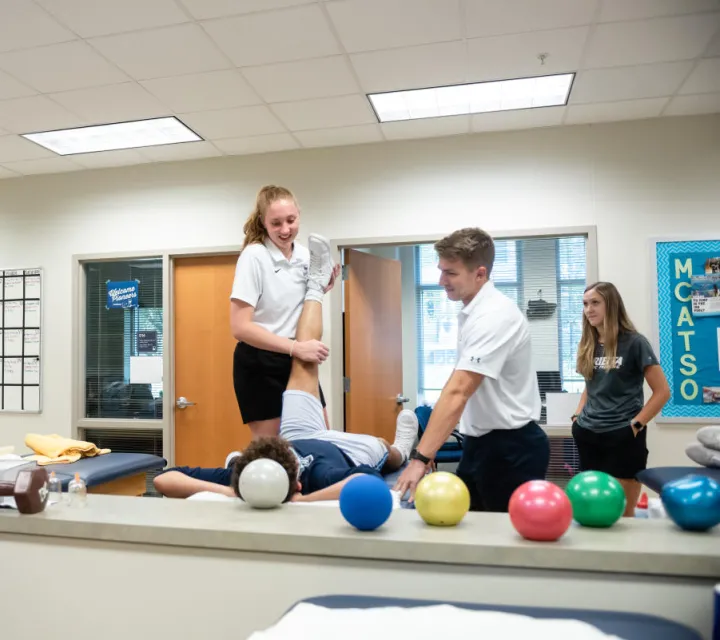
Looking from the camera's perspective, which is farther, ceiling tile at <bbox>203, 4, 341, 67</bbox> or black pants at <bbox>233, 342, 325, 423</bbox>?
ceiling tile at <bbox>203, 4, 341, 67</bbox>

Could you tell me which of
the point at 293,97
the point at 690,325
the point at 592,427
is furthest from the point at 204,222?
the point at 690,325

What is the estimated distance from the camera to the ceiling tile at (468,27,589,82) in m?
2.82

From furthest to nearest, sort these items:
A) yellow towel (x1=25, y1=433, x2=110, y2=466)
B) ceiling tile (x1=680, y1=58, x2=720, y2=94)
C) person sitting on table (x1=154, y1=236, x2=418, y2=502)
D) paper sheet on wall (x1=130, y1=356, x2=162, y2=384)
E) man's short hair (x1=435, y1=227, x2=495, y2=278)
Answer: paper sheet on wall (x1=130, y1=356, x2=162, y2=384) → yellow towel (x1=25, y1=433, x2=110, y2=466) → ceiling tile (x1=680, y1=58, x2=720, y2=94) → person sitting on table (x1=154, y1=236, x2=418, y2=502) → man's short hair (x1=435, y1=227, x2=495, y2=278)

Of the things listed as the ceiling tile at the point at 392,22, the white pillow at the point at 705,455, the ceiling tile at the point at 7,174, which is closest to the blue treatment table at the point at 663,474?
the white pillow at the point at 705,455

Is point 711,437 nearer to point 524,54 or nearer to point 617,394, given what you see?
point 617,394

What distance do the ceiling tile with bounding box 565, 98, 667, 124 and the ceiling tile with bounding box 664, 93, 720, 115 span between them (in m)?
0.07

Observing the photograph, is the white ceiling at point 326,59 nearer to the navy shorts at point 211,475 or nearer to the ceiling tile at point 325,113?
the ceiling tile at point 325,113

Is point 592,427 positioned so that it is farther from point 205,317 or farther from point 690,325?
point 205,317

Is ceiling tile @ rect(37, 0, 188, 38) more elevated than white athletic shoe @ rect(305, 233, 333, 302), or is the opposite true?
ceiling tile @ rect(37, 0, 188, 38)

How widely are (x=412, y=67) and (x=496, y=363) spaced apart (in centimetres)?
195

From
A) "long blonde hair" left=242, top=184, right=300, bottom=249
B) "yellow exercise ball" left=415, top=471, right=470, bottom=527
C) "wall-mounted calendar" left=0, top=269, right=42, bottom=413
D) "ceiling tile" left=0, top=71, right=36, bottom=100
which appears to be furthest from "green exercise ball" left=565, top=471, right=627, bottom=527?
"wall-mounted calendar" left=0, top=269, right=42, bottom=413

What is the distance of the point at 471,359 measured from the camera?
1741 mm

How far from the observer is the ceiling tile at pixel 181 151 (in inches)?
165

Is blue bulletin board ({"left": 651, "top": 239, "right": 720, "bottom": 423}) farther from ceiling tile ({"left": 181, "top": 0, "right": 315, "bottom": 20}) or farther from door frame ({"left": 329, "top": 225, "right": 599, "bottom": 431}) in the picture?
ceiling tile ({"left": 181, "top": 0, "right": 315, "bottom": 20})
